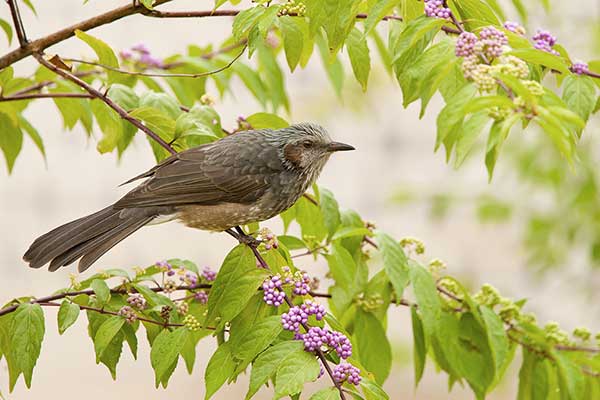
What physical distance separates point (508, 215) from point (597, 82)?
2826 mm

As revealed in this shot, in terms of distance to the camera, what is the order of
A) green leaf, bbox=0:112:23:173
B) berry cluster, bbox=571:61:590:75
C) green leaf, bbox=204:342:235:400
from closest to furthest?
green leaf, bbox=204:342:235:400 < berry cluster, bbox=571:61:590:75 < green leaf, bbox=0:112:23:173

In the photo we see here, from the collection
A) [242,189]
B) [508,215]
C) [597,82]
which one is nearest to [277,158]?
[242,189]

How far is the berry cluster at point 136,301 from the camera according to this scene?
7.50 ft

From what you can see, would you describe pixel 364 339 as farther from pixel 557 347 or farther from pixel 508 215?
pixel 508 215

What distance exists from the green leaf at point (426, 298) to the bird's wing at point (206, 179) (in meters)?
0.62

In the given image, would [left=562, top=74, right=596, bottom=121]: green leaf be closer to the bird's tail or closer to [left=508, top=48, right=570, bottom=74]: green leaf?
[left=508, top=48, right=570, bottom=74]: green leaf

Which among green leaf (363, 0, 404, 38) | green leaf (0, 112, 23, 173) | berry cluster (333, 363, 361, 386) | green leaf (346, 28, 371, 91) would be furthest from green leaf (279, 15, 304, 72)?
green leaf (0, 112, 23, 173)

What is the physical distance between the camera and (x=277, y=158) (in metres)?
3.00

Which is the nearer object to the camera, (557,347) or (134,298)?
(134,298)

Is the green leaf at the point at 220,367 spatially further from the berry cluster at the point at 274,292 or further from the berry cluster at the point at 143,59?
the berry cluster at the point at 143,59

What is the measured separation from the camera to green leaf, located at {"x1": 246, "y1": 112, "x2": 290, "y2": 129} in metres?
2.83

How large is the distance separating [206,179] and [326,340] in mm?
1031

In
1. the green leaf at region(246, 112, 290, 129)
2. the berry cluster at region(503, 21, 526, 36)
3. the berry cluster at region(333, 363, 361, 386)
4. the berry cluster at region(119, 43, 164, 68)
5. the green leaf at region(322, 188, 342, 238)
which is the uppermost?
the berry cluster at region(119, 43, 164, 68)

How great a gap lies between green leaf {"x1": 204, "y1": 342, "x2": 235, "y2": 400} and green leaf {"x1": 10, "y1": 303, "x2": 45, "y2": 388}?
451mm
